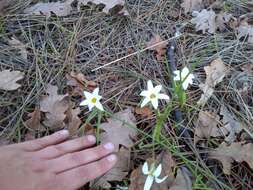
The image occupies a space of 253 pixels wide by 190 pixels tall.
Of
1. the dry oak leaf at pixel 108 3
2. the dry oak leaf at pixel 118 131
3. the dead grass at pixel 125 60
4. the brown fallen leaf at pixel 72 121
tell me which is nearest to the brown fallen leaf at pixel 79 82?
the dead grass at pixel 125 60

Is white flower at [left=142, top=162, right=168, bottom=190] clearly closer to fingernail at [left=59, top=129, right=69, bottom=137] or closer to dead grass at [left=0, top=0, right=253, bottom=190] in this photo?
dead grass at [left=0, top=0, right=253, bottom=190]

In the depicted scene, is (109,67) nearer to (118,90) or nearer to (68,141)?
(118,90)

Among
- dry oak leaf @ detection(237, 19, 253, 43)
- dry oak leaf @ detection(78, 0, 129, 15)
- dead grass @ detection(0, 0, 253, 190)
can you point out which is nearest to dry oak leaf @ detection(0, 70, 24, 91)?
dead grass @ detection(0, 0, 253, 190)

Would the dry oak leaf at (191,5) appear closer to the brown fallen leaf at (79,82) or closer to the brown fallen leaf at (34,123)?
the brown fallen leaf at (79,82)

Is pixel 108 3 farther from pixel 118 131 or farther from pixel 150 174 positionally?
pixel 150 174

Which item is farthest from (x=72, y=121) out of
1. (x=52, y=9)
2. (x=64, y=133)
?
(x=52, y=9)
